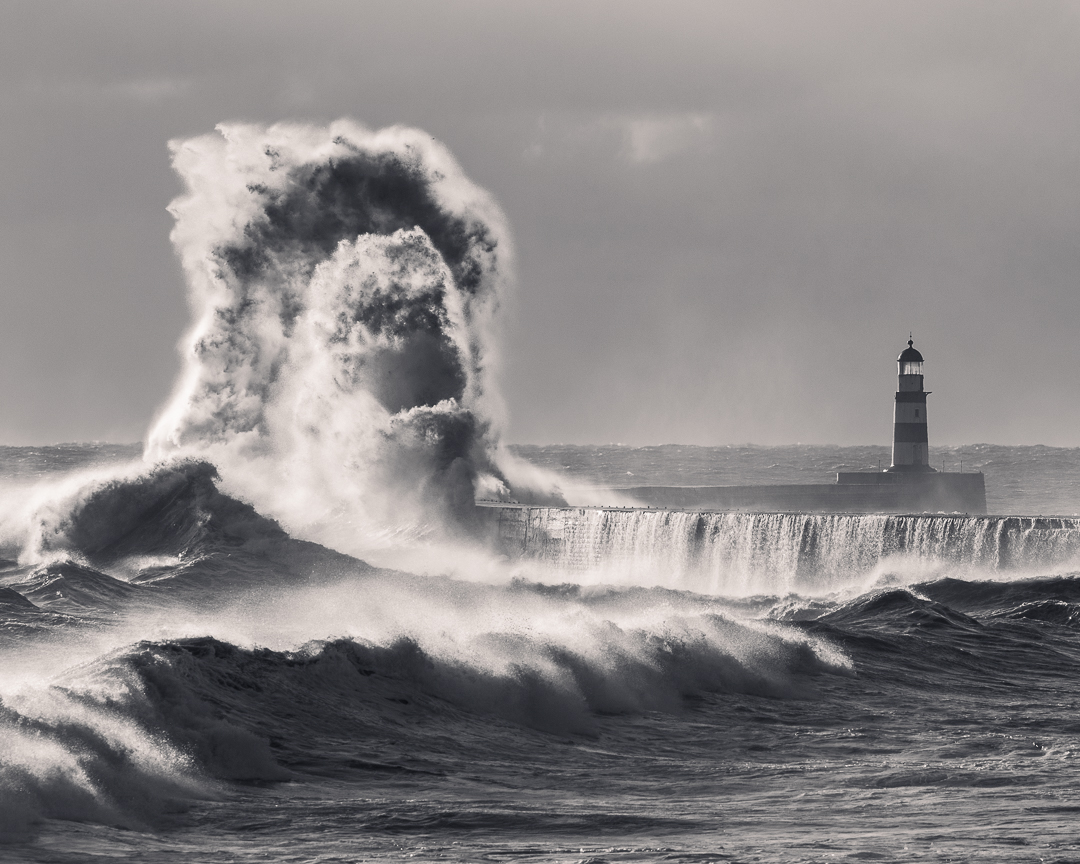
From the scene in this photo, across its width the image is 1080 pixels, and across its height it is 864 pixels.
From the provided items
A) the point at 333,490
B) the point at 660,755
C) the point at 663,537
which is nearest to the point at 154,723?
the point at 660,755

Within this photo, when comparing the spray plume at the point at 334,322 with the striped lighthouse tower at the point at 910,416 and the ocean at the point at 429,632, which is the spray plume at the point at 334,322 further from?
the striped lighthouse tower at the point at 910,416

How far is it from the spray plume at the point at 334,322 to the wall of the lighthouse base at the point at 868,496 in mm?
5233

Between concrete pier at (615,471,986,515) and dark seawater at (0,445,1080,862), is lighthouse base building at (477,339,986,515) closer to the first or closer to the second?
concrete pier at (615,471,986,515)

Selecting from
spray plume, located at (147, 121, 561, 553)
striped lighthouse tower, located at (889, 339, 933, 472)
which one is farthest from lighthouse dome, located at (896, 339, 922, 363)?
spray plume, located at (147, 121, 561, 553)

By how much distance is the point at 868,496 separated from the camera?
26.2 metres

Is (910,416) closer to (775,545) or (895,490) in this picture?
(895,490)

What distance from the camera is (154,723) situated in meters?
7.77

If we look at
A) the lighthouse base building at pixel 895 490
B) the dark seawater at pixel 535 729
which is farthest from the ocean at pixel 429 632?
the lighthouse base building at pixel 895 490

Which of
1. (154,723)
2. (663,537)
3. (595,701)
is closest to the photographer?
(154,723)

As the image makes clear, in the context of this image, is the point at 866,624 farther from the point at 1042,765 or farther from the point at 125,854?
the point at 125,854

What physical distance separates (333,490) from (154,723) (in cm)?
2170

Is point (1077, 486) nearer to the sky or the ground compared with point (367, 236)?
nearer to the ground

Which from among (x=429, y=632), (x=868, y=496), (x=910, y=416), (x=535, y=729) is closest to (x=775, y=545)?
(x=868, y=496)

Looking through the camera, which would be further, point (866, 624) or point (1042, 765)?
point (866, 624)
